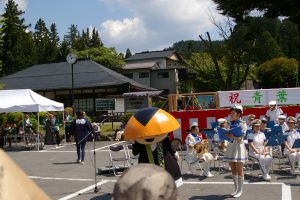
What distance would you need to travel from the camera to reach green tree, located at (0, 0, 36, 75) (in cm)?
5434

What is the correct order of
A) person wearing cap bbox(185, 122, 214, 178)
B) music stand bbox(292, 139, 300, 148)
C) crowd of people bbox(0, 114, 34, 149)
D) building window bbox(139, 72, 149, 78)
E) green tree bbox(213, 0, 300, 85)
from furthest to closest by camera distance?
building window bbox(139, 72, 149, 78), green tree bbox(213, 0, 300, 85), crowd of people bbox(0, 114, 34, 149), person wearing cap bbox(185, 122, 214, 178), music stand bbox(292, 139, 300, 148)

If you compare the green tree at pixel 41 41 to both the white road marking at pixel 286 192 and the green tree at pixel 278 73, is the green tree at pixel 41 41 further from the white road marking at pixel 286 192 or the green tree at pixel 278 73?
the white road marking at pixel 286 192

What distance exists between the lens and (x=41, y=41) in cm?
7506

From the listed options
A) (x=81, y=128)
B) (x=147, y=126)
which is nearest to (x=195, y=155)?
(x=81, y=128)

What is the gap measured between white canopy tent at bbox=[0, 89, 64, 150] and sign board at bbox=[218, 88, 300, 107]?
25.3ft

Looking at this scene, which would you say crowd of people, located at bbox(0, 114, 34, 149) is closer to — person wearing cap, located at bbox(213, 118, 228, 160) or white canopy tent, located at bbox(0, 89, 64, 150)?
white canopy tent, located at bbox(0, 89, 64, 150)

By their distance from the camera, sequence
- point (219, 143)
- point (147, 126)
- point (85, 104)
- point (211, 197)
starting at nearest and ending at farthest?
point (147, 126)
point (211, 197)
point (219, 143)
point (85, 104)

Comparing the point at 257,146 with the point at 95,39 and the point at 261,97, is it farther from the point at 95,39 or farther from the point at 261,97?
the point at 95,39

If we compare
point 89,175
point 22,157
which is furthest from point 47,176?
point 22,157

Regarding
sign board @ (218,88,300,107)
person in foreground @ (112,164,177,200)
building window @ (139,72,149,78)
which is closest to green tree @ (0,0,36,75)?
building window @ (139,72,149,78)

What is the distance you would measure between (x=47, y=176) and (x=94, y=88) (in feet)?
90.9

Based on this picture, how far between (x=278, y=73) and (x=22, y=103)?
46.8 meters

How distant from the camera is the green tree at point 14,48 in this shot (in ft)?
178

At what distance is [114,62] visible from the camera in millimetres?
58219
